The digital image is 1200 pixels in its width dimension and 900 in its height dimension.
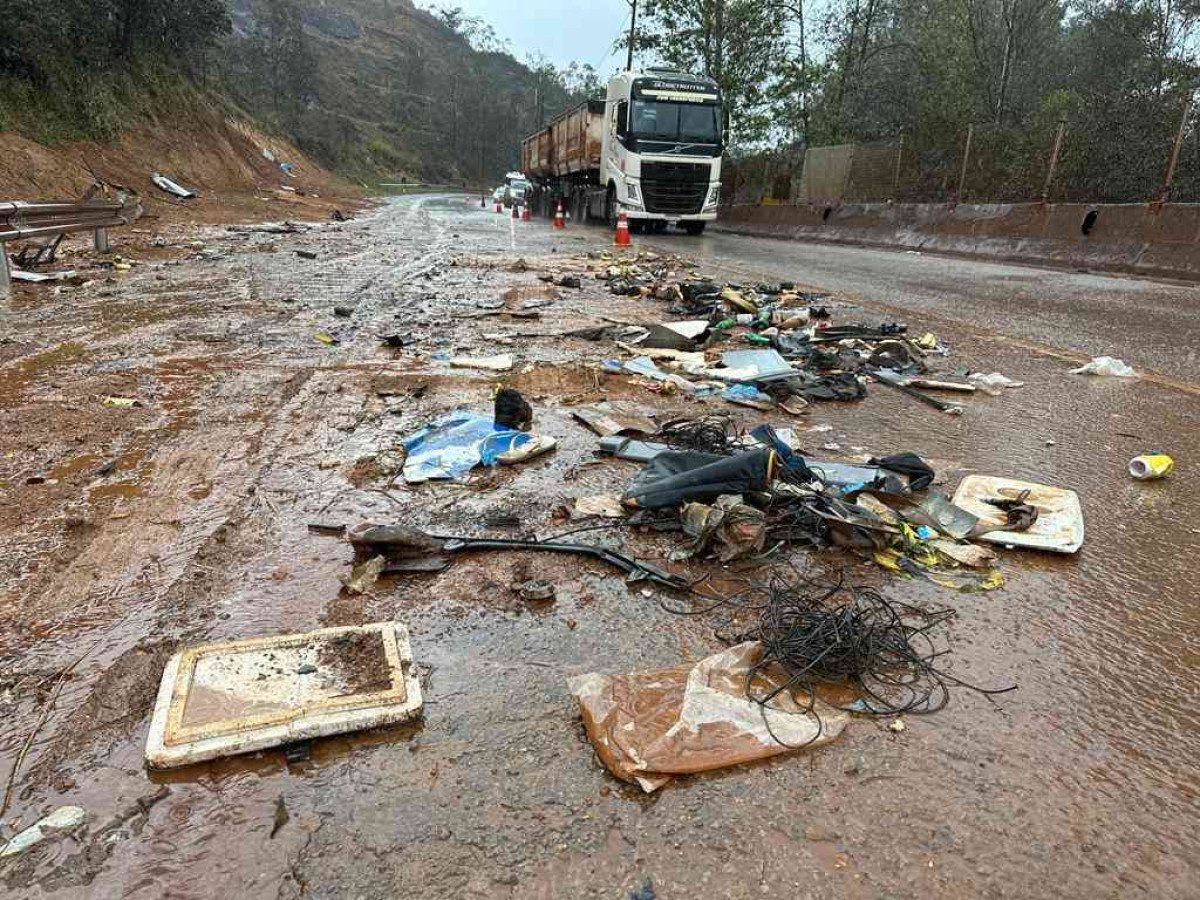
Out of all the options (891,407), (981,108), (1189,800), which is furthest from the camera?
(981,108)

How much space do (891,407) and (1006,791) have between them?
3030 millimetres

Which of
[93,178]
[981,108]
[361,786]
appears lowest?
[361,786]

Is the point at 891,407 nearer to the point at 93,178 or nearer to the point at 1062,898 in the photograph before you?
the point at 1062,898

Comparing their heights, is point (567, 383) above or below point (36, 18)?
below

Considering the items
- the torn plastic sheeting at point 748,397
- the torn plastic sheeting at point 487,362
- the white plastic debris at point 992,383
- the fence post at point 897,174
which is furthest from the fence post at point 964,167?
the torn plastic sheeting at point 487,362

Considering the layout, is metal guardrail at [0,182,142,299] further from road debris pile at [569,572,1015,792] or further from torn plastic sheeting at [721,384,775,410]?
road debris pile at [569,572,1015,792]

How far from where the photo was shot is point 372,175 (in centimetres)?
5694

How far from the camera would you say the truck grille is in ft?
56.3

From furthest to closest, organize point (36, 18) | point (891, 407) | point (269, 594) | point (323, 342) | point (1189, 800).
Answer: point (36, 18), point (323, 342), point (891, 407), point (269, 594), point (1189, 800)

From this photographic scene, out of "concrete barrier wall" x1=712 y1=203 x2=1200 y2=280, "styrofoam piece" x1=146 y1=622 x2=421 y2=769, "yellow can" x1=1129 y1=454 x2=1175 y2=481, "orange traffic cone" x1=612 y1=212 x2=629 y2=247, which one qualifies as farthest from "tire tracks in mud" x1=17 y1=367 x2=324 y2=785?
"orange traffic cone" x1=612 y1=212 x2=629 y2=247

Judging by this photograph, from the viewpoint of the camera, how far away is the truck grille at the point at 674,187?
17172 mm

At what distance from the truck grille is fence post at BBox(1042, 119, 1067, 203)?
24.0ft

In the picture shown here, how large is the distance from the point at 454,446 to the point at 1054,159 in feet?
44.4

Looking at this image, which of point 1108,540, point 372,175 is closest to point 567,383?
point 1108,540
